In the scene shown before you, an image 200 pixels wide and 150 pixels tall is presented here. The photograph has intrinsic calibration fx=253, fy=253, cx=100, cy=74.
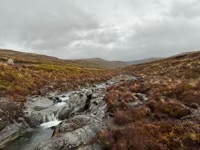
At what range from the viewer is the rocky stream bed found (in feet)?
51.2

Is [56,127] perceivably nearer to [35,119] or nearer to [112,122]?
[112,122]

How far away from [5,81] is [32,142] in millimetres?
20710

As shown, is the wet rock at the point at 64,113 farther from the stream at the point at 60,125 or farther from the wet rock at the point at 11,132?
the wet rock at the point at 11,132

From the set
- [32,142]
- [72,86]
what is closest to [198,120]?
[32,142]

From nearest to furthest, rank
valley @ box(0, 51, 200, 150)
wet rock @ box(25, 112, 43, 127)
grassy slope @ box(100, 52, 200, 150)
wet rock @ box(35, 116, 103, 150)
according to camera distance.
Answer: grassy slope @ box(100, 52, 200, 150) < valley @ box(0, 51, 200, 150) < wet rock @ box(35, 116, 103, 150) < wet rock @ box(25, 112, 43, 127)

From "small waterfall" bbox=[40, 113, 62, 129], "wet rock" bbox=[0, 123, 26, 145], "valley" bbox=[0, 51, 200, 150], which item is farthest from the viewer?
"small waterfall" bbox=[40, 113, 62, 129]

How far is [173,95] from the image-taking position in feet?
78.3

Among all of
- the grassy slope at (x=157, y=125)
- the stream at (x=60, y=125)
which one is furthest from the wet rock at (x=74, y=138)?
the grassy slope at (x=157, y=125)

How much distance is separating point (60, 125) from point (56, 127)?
1117 millimetres

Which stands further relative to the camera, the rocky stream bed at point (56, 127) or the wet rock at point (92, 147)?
the rocky stream bed at point (56, 127)

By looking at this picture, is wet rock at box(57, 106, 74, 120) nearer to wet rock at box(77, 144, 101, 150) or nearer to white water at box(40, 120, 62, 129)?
white water at box(40, 120, 62, 129)

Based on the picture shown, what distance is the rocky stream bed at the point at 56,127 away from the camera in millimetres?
15602

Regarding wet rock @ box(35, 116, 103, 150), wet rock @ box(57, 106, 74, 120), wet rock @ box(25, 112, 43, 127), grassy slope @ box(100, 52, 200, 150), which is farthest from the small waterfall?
wet rock @ box(35, 116, 103, 150)

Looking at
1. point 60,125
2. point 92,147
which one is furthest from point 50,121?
point 92,147
